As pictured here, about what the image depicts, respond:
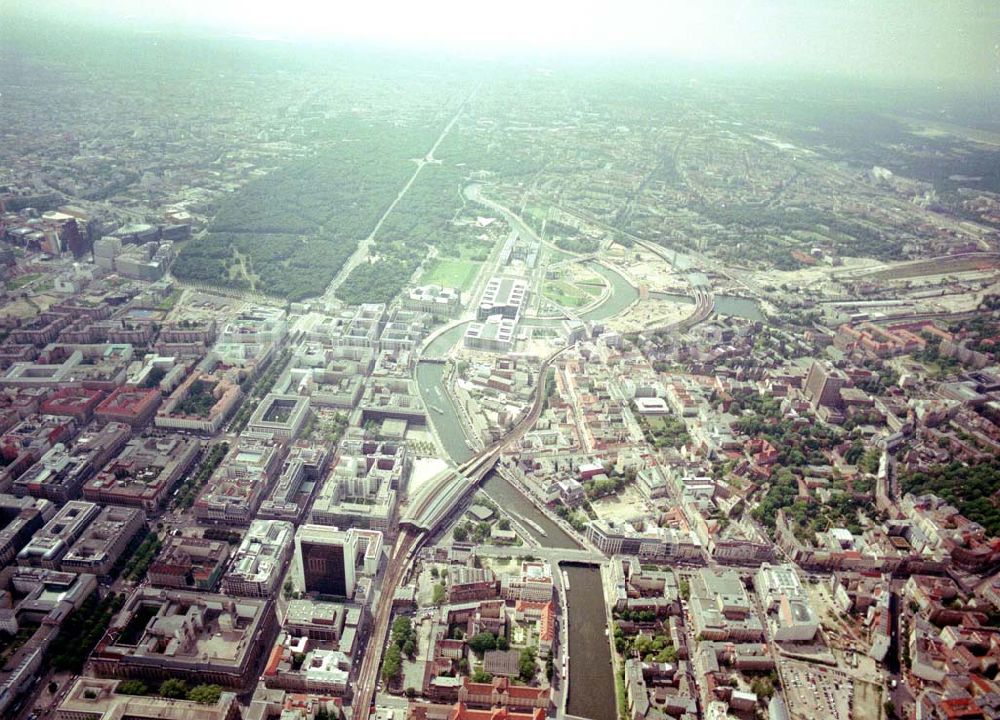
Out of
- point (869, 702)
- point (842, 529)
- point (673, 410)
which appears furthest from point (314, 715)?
point (673, 410)

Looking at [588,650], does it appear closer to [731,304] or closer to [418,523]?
[418,523]

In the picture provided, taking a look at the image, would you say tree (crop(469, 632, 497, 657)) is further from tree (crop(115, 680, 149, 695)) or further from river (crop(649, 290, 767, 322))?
river (crop(649, 290, 767, 322))

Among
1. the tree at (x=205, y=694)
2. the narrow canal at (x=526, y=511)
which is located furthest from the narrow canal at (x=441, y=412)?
the tree at (x=205, y=694)

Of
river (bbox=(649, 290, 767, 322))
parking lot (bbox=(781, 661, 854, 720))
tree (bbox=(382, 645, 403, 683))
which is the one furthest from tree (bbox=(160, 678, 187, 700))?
river (bbox=(649, 290, 767, 322))

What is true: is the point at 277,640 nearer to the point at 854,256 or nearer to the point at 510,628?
the point at 510,628

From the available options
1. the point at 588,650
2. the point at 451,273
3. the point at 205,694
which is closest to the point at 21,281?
the point at 451,273

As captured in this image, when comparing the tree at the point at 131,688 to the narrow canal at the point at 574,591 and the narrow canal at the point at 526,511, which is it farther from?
the narrow canal at the point at 526,511
